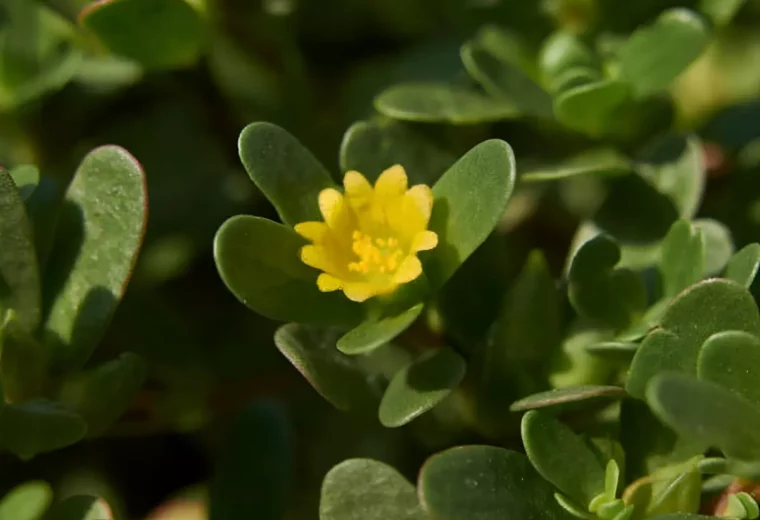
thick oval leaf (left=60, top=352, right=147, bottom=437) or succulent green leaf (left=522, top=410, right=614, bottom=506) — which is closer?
succulent green leaf (left=522, top=410, right=614, bottom=506)

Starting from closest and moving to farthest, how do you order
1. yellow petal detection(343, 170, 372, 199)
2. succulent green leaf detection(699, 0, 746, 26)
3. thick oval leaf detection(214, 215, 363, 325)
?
thick oval leaf detection(214, 215, 363, 325)
yellow petal detection(343, 170, 372, 199)
succulent green leaf detection(699, 0, 746, 26)

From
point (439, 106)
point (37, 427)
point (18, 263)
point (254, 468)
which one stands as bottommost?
point (254, 468)

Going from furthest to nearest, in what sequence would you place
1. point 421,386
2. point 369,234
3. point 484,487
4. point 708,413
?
point 369,234 < point 421,386 < point 484,487 < point 708,413

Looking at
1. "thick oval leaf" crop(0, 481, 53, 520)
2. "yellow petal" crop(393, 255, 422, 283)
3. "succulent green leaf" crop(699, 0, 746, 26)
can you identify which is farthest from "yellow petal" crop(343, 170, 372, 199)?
"succulent green leaf" crop(699, 0, 746, 26)

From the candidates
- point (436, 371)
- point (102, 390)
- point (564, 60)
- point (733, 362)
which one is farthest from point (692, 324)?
point (102, 390)

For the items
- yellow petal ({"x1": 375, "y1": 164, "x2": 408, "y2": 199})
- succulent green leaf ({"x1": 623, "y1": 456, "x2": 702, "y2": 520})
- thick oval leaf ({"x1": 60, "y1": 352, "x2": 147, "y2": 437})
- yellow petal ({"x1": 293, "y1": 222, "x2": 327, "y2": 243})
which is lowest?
thick oval leaf ({"x1": 60, "y1": 352, "x2": 147, "y2": 437})

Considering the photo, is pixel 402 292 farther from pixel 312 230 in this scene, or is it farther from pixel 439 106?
pixel 439 106

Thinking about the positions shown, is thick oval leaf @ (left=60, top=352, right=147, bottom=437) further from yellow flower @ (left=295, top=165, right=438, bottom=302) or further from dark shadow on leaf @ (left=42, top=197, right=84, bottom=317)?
yellow flower @ (left=295, top=165, right=438, bottom=302)

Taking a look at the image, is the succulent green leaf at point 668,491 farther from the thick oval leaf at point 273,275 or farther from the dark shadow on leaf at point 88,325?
the dark shadow on leaf at point 88,325
